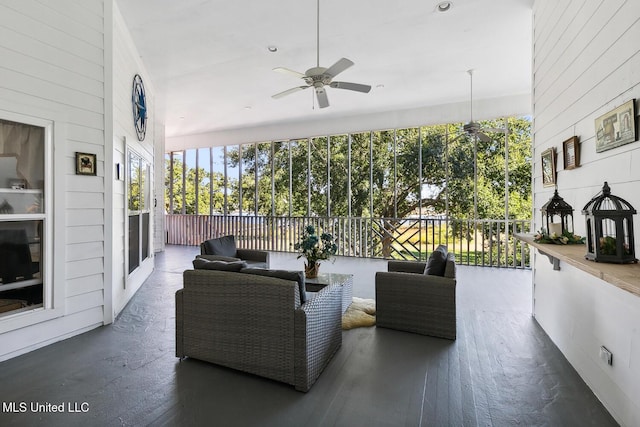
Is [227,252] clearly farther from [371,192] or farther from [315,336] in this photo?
[371,192]

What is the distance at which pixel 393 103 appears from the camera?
6.74 m

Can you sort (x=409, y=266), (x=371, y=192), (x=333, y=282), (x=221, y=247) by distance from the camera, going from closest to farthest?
1. (x=333, y=282)
2. (x=409, y=266)
3. (x=221, y=247)
4. (x=371, y=192)

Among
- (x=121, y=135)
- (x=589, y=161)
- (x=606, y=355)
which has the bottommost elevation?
(x=606, y=355)

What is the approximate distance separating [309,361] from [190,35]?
3.98 metres

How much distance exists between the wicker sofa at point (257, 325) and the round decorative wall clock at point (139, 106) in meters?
3.01

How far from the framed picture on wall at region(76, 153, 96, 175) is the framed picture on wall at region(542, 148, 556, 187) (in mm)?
4143

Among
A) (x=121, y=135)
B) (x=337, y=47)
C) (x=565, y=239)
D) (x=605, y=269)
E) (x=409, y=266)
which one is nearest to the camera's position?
(x=605, y=269)

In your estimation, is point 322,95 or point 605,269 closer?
point 605,269

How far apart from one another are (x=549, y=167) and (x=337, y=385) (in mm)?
2617

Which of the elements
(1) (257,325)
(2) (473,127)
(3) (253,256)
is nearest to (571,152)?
(1) (257,325)

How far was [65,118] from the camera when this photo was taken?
2850 mm

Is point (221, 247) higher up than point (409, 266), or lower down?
higher up

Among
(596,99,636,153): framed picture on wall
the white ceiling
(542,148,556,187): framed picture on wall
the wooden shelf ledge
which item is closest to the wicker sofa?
the wooden shelf ledge

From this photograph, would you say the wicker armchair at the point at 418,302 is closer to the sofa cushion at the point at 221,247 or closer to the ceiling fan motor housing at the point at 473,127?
the sofa cushion at the point at 221,247
